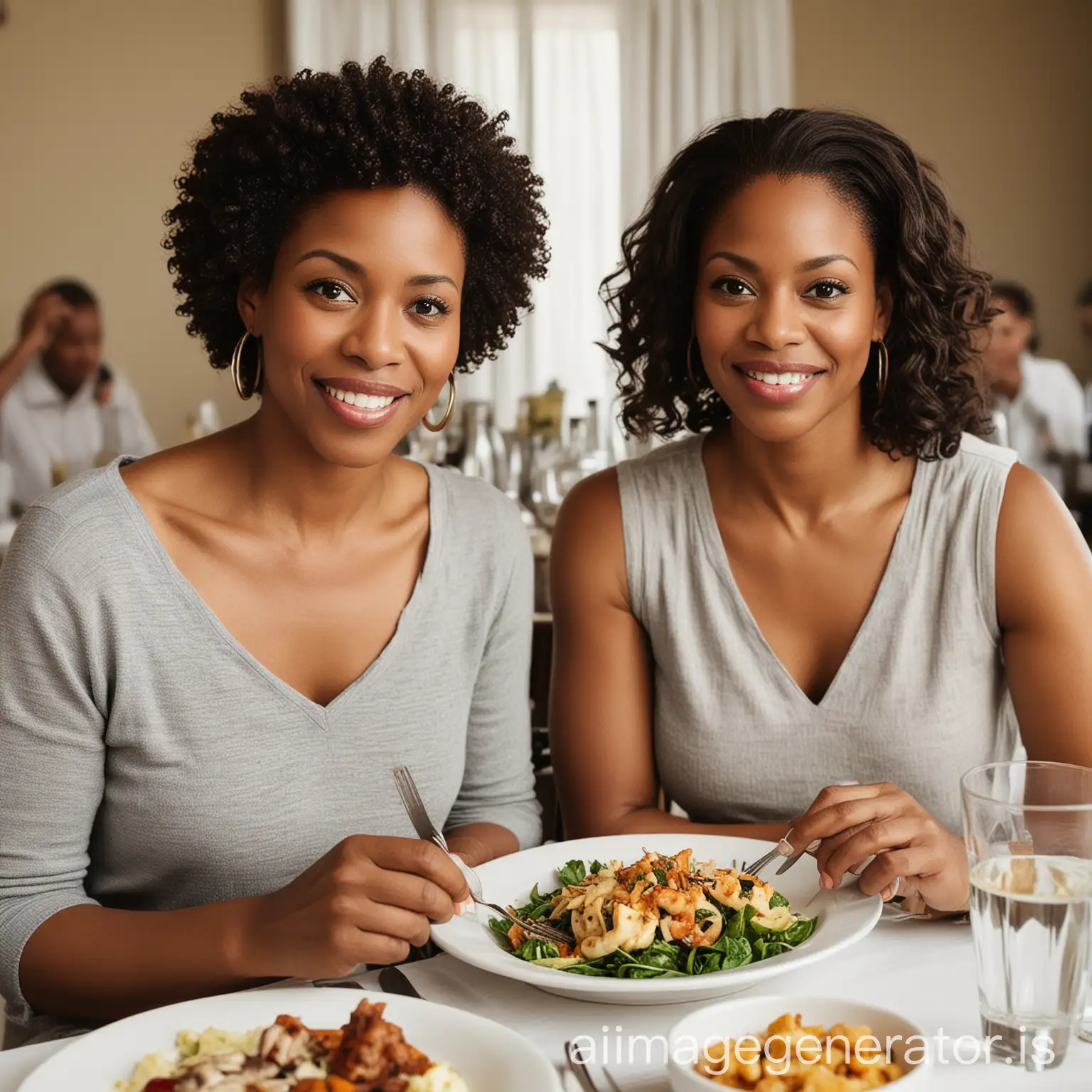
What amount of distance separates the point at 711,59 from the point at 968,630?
5.65 metres

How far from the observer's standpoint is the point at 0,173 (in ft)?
20.5

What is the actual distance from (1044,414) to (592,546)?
427 cm

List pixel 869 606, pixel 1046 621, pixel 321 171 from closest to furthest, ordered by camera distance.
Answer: pixel 321 171
pixel 1046 621
pixel 869 606

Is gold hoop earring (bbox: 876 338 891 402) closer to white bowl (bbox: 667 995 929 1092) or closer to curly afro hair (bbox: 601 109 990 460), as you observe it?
curly afro hair (bbox: 601 109 990 460)

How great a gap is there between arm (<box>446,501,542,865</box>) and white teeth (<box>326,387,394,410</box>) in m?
0.28

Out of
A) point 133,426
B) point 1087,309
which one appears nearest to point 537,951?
point 133,426

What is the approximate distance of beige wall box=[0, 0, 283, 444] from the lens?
6258 millimetres

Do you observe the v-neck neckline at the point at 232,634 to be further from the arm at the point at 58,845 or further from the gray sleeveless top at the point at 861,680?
the gray sleeveless top at the point at 861,680

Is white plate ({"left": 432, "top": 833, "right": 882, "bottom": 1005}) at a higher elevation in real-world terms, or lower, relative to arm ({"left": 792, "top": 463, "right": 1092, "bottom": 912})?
lower

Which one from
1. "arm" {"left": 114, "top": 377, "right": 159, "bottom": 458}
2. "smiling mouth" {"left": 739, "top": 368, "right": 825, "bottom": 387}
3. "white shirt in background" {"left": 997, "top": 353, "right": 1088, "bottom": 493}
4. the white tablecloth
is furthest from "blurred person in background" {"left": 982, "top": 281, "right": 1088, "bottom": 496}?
the white tablecloth

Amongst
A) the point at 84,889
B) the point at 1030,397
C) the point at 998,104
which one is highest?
the point at 998,104

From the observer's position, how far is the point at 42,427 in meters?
5.75

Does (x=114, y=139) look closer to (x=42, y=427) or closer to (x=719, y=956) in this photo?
(x=42, y=427)

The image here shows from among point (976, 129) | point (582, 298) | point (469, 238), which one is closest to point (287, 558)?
point (469, 238)
